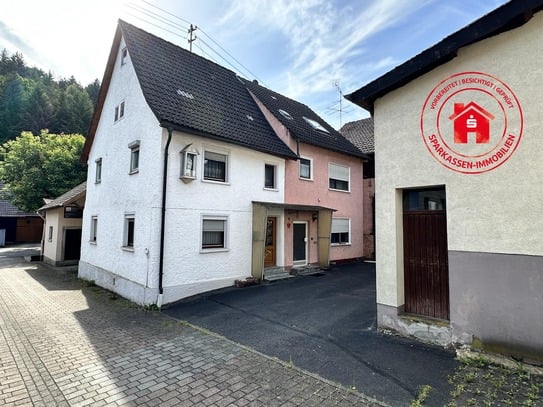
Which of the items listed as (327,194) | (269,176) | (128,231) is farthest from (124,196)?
(327,194)

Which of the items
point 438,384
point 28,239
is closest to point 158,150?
point 438,384

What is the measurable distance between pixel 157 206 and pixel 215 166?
8.93ft

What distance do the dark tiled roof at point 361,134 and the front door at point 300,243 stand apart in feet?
25.9

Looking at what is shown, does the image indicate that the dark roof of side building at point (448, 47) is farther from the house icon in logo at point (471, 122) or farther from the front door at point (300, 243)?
the front door at point (300, 243)

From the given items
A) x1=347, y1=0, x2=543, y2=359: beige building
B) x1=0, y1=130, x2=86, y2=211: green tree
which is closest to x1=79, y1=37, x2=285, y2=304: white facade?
x1=347, y1=0, x2=543, y2=359: beige building

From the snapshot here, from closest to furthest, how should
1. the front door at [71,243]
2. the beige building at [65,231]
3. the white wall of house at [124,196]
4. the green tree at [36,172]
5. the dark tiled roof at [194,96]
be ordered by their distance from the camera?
the white wall of house at [124,196] < the dark tiled roof at [194,96] < the beige building at [65,231] < the front door at [71,243] < the green tree at [36,172]

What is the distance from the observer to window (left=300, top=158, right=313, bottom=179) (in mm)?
14406

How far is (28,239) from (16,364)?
1400 inches

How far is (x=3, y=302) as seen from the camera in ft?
32.0

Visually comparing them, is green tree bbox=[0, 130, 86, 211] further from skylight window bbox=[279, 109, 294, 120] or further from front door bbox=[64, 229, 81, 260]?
skylight window bbox=[279, 109, 294, 120]

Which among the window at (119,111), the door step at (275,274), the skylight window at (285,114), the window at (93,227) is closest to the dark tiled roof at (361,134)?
the skylight window at (285,114)

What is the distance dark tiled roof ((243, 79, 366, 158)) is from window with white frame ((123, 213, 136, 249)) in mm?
7827

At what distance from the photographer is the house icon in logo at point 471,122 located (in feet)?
17.5

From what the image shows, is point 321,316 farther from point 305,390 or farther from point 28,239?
point 28,239
